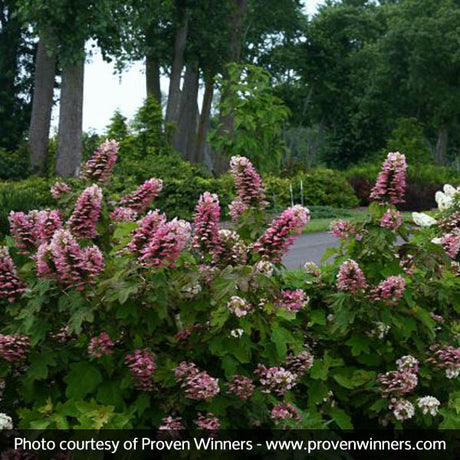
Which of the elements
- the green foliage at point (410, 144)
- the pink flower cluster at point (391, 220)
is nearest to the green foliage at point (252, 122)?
the pink flower cluster at point (391, 220)

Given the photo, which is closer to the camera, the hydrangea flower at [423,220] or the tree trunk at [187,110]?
the hydrangea flower at [423,220]

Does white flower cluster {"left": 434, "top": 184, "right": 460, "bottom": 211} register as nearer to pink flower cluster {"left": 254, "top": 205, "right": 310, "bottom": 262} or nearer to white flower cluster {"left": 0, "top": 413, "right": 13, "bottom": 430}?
pink flower cluster {"left": 254, "top": 205, "right": 310, "bottom": 262}

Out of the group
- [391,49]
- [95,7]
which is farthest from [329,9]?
[95,7]

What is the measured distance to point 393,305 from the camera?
3.79m

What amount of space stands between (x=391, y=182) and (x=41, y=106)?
811 inches

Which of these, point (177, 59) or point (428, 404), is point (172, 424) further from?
point (177, 59)

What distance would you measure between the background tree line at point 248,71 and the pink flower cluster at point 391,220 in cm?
1139

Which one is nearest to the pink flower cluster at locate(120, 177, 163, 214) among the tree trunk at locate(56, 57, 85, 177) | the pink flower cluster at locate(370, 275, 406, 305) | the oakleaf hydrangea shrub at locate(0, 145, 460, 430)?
the oakleaf hydrangea shrub at locate(0, 145, 460, 430)

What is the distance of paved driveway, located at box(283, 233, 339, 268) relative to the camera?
1233cm

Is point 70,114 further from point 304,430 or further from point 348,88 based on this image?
point 348,88

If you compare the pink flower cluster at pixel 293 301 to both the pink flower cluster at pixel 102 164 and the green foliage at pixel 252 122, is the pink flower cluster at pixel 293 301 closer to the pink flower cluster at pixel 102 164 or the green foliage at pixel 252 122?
the pink flower cluster at pixel 102 164

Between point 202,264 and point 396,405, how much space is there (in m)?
1.11

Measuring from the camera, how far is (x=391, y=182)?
13.0 feet

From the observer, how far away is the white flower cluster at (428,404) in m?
3.64
